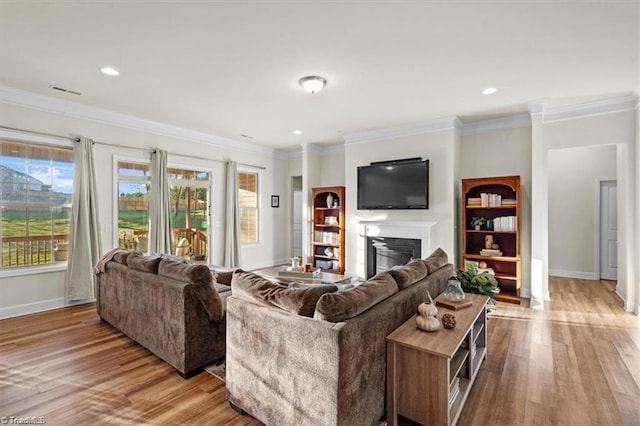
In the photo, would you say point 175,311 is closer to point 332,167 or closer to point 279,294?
point 279,294

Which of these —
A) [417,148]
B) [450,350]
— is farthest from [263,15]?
[417,148]

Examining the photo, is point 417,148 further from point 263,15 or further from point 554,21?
point 263,15

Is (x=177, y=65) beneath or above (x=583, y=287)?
above

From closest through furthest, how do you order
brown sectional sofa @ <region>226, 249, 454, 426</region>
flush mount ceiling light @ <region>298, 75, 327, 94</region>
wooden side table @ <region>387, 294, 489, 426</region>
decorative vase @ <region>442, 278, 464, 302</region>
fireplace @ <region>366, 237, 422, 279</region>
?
brown sectional sofa @ <region>226, 249, 454, 426</region>
wooden side table @ <region>387, 294, 489, 426</region>
decorative vase @ <region>442, 278, 464, 302</region>
flush mount ceiling light @ <region>298, 75, 327, 94</region>
fireplace @ <region>366, 237, 422, 279</region>

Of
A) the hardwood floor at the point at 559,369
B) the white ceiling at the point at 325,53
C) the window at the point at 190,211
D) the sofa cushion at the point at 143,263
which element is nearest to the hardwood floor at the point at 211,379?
the hardwood floor at the point at 559,369

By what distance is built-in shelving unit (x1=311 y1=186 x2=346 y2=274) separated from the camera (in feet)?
20.5

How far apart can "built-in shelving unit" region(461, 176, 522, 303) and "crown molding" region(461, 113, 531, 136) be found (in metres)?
0.90

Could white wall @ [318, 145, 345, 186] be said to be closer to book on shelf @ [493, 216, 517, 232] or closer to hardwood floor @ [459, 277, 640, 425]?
book on shelf @ [493, 216, 517, 232]

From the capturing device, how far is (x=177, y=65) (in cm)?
312

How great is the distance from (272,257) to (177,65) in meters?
4.94

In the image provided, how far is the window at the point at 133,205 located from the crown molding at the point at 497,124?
5234mm

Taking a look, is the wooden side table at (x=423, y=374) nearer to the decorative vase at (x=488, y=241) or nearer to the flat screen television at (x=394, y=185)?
the decorative vase at (x=488, y=241)

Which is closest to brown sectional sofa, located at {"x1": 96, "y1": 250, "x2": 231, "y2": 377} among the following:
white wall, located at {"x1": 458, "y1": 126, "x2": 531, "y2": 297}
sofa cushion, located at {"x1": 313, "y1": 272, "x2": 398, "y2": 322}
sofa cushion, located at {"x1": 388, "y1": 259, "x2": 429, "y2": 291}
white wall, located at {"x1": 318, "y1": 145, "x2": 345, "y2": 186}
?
sofa cushion, located at {"x1": 313, "y1": 272, "x2": 398, "y2": 322}

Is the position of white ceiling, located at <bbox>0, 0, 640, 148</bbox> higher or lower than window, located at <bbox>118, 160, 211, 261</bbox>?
higher
